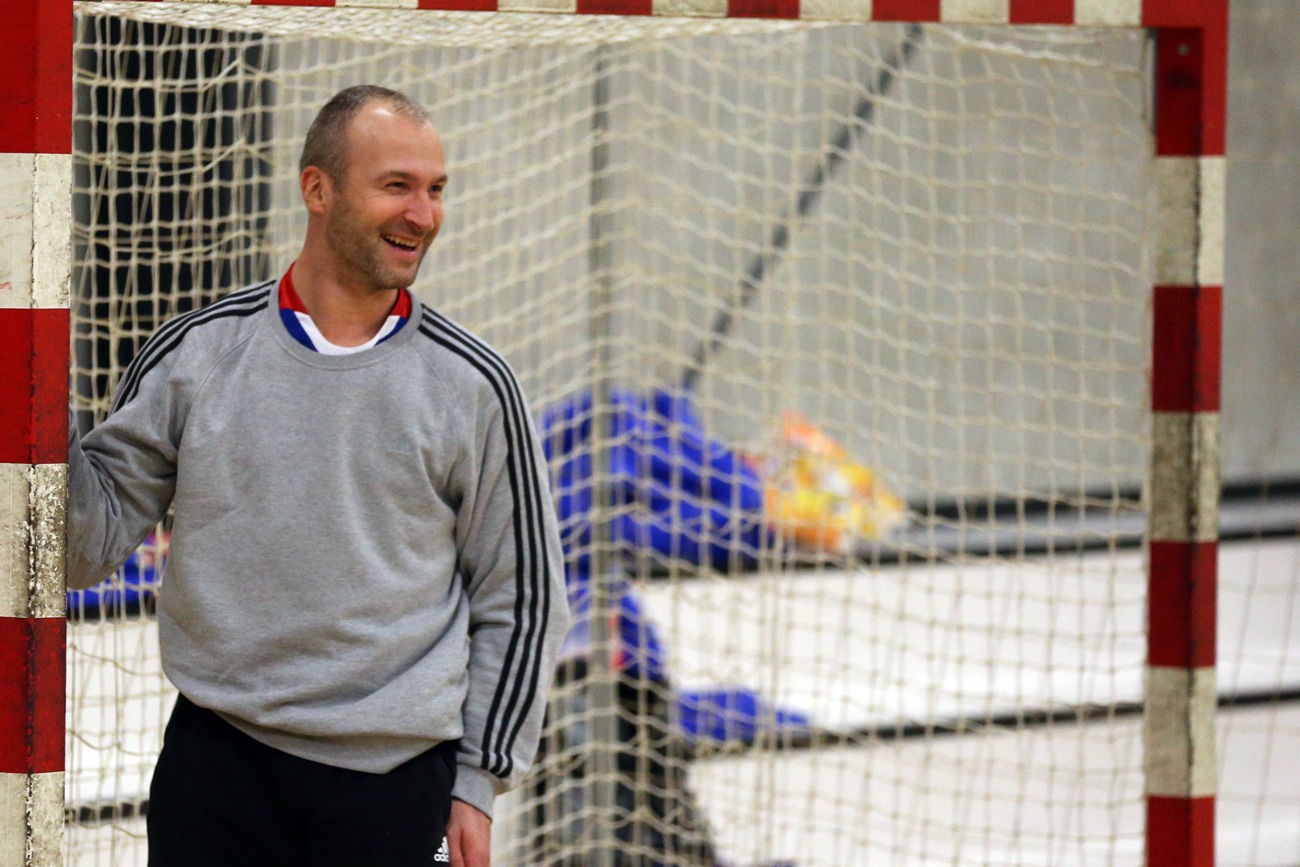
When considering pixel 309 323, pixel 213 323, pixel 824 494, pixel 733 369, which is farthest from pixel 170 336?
pixel 733 369

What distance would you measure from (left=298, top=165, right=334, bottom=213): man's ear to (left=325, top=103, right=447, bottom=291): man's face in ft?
0.04

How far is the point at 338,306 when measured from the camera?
1910mm

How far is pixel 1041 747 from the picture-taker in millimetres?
4594

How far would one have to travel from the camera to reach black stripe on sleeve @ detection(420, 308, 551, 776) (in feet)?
6.32

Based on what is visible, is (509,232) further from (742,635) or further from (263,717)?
(263,717)

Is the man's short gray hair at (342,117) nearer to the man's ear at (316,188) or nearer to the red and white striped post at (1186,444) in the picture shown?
the man's ear at (316,188)

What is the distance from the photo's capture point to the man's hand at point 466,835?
1.90m

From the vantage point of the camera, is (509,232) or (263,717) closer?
(263,717)

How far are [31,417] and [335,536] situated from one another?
1.25 feet

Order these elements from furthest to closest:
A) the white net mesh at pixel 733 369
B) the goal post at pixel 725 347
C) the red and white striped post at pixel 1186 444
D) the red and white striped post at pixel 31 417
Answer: the white net mesh at pixel 733 369 < the red and white striped post at pixel 1186 444 < the goal post at pixel 725 347 < the red and white striped post at pixel 31 417

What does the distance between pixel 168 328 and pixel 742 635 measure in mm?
3606

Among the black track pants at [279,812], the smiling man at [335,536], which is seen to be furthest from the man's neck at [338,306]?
the black track pants at [279,812]

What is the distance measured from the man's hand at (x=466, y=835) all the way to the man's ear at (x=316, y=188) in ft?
2.54

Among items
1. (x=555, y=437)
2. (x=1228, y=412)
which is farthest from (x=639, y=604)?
A: (x=1228, y=412)
